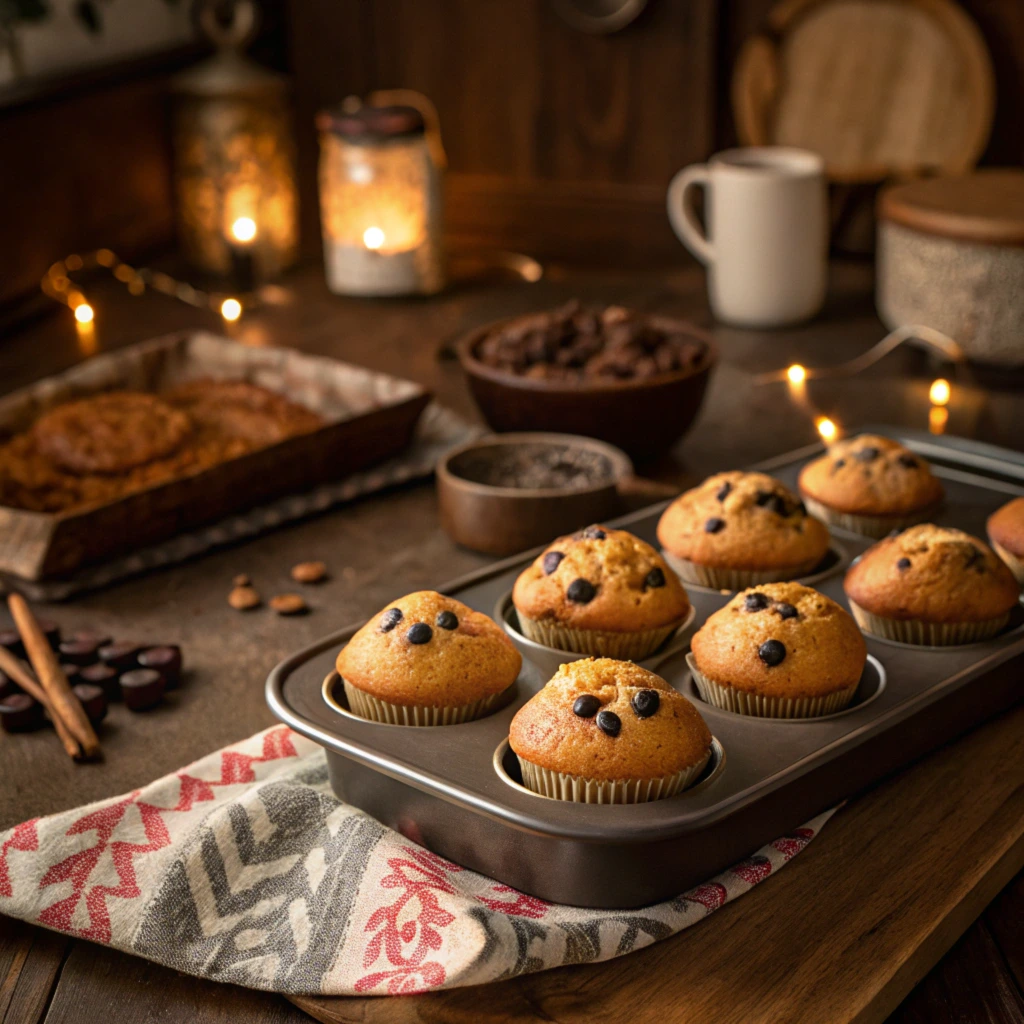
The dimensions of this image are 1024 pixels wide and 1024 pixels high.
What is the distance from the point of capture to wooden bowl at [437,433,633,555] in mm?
1565

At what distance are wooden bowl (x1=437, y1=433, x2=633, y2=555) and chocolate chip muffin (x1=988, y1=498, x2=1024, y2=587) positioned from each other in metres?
0.42

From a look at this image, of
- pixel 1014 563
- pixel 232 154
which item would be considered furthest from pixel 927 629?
pixel 232 154

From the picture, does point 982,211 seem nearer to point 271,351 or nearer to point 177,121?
point 271,351

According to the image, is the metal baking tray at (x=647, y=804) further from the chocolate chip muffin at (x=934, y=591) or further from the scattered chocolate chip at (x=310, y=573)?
the scattered chocolate chip at (x=310, y=573)

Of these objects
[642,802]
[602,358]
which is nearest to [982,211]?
[602,358]

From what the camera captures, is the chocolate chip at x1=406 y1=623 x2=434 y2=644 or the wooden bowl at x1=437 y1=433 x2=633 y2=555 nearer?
the chocolate chip at x1=406 y1=623 x2=434 y2=644

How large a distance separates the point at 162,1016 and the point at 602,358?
3.48ft

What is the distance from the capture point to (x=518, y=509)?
157cm

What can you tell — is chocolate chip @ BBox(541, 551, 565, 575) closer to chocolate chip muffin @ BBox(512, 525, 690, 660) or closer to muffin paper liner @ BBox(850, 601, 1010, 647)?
chocolate chip muffin @ BBox(512, 525, 690, 660)

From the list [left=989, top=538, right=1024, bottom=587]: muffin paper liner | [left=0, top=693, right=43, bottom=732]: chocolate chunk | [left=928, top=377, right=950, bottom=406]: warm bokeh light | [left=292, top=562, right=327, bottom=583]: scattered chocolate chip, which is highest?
[left=989, top=538, right=1024, bottom=587]: muffin paper liner

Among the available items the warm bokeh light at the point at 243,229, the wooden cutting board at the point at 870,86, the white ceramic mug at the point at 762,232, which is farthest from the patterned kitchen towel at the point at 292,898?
the wooden cutting board at the point at 870,86

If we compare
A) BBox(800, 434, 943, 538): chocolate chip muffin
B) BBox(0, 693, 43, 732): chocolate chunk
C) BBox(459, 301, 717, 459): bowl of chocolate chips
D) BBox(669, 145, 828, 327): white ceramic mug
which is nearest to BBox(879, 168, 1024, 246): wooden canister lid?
BBox(669, 145, 828, 327): white ceramic mug

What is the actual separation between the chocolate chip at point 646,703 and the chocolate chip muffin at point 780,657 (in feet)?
0.42

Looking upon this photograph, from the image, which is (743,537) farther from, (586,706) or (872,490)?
(586,706)
